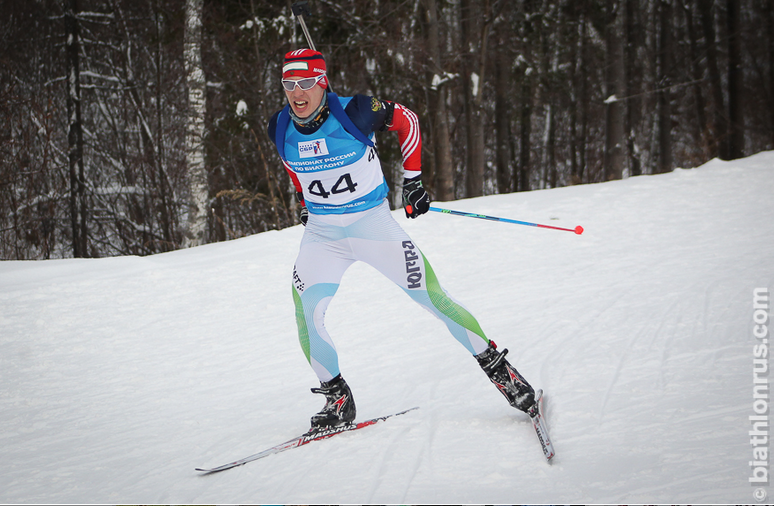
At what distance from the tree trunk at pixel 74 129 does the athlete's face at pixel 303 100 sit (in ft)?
26.1

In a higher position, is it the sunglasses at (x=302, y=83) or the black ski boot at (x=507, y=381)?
Answer: the sunglasses at (x=302, y=83)

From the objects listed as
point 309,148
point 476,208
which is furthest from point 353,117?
point 476,208

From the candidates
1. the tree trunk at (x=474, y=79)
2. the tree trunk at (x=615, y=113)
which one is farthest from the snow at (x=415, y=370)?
the tree trunk at (x=474, y=79)

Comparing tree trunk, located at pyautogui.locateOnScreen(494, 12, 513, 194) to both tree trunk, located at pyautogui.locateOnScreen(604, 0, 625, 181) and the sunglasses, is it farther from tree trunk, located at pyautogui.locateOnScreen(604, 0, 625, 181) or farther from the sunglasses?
the sunglasses

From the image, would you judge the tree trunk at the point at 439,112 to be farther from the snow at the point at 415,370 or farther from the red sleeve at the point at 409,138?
→ the red sleeve at the point at 409,138

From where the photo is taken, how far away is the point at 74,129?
9117 mm

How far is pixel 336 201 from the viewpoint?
2.80m

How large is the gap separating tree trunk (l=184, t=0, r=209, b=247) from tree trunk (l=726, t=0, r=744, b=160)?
37.8ft

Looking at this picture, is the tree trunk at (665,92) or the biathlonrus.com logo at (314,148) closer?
the biathlonrus.com logo at (314,148)

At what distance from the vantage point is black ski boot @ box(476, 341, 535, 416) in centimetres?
274

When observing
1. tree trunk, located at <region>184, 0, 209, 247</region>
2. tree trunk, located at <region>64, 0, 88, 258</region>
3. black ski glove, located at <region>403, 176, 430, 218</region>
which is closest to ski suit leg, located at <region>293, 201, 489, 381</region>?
black ski glove, located at <region>403, 176, 430, 218</region>

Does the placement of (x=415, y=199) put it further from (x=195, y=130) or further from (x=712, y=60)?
(x=712, y=60)

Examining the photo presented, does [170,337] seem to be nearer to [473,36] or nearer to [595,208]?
[595,208]

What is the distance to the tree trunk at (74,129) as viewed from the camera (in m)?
9.12
